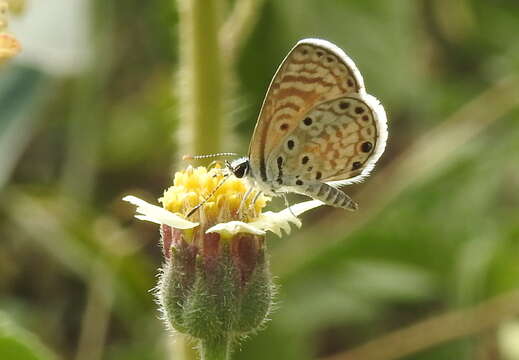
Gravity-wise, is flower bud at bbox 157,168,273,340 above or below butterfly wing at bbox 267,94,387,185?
below

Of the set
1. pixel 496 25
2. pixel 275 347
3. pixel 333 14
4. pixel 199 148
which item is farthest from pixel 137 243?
pixel 496 25

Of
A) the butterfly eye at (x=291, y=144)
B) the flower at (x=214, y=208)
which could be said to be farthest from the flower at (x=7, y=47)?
the butterfly eye at (x=291, y=144)

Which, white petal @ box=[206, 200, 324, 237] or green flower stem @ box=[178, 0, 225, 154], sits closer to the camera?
white petal @ box=[206, 200, 324, 237]

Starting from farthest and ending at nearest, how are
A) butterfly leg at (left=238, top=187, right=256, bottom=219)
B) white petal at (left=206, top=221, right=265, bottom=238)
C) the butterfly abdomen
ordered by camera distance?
the butterfly abdomen
butterfly leg at (left=238, top=187, right=256, bottom=219)
white petal at (left=206, top=221, right=265, bottom=238)

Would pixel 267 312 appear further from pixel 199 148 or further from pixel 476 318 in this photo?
pixel 476 318

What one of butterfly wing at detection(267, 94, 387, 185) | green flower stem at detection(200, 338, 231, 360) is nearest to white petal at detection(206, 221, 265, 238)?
green flower stem at detection(200, 338, 231, 360)

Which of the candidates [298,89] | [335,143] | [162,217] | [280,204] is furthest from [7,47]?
[280,204]

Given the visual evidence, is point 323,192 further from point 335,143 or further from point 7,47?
point 7,47

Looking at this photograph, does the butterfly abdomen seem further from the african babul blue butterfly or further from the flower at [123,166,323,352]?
the flower at [123,166,323,352]
